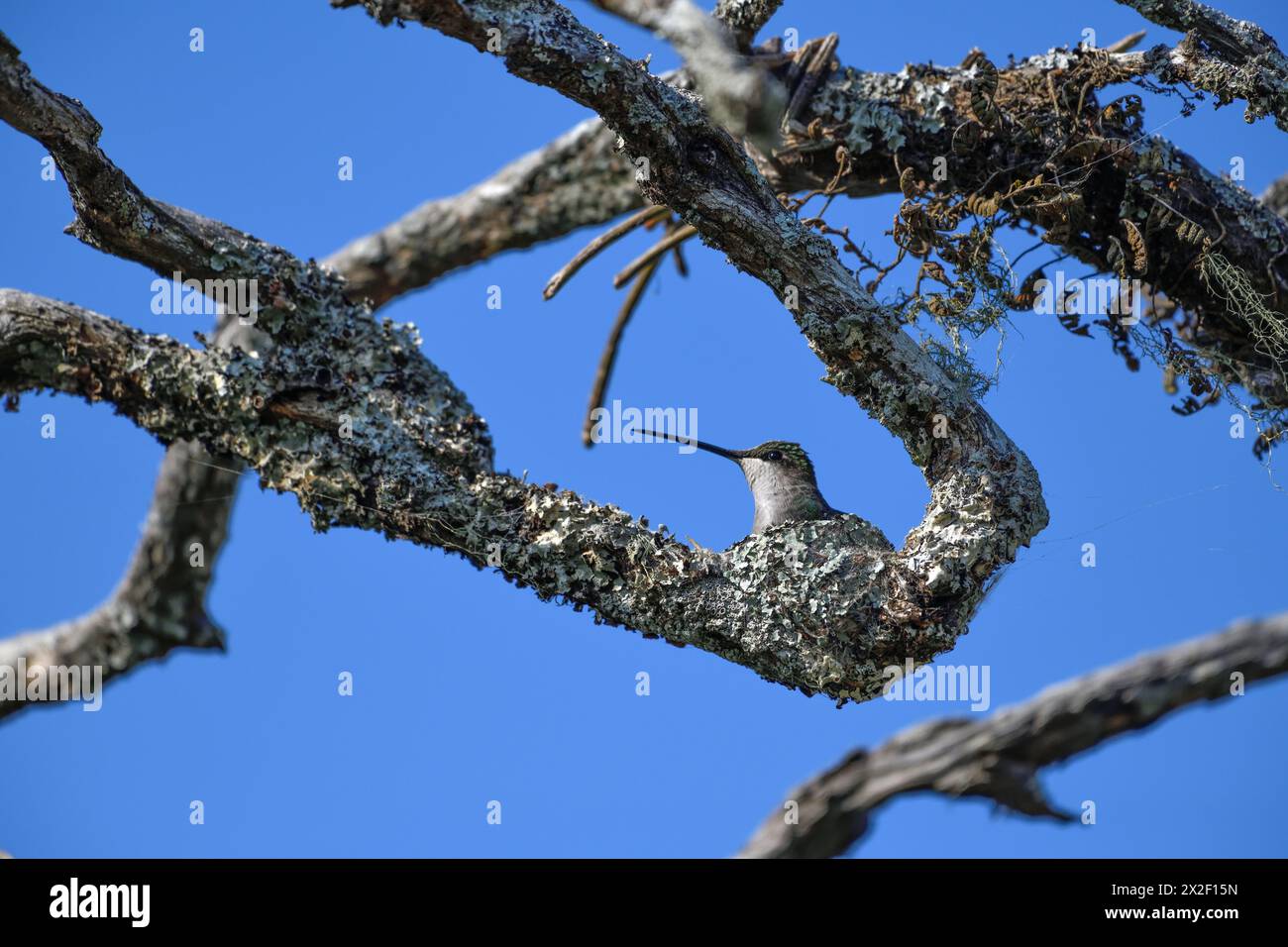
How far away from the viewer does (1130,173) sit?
3746mm

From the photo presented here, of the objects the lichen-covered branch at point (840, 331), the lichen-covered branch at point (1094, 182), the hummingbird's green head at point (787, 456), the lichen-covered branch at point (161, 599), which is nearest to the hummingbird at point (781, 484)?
the hummingbird's green head at point (787, 456)

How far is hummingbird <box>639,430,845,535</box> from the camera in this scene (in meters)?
3.43

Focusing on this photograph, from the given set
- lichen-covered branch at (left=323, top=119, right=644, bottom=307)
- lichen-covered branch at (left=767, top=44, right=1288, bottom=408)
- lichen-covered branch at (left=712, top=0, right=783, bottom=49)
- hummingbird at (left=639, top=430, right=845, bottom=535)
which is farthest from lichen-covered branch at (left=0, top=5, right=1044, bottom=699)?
lichen-covered branch at (left=323, top=119, right=644, bottom=307)

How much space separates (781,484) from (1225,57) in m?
1.68

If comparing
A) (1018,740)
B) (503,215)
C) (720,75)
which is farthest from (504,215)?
(1018,740)

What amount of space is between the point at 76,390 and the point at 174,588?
2245mm

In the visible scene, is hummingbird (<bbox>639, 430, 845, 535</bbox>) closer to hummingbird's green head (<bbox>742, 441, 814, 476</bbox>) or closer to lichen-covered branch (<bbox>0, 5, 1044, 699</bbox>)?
hummingbird's green head (<bbox>742, 441, 814, 476</bbox>)

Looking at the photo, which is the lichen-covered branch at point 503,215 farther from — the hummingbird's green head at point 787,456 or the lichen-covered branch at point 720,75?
the lichen-covered branch at point 720,75

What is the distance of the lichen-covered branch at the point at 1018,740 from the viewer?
2260mm

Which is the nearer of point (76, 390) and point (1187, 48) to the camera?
point (1187, 48)

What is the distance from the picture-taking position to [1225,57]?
3418 mm

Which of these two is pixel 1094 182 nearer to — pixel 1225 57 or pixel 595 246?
pixel 1225 57
